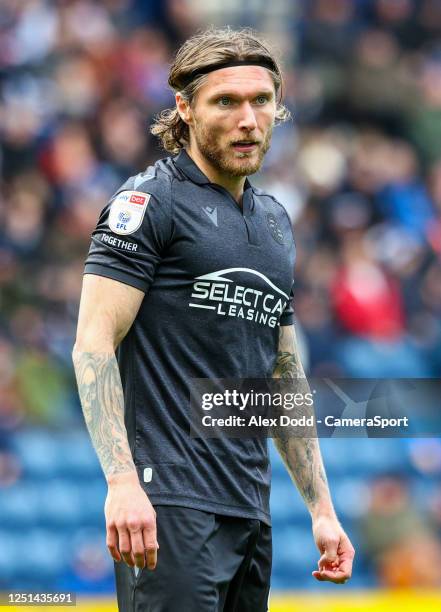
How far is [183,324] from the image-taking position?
2.96 metres

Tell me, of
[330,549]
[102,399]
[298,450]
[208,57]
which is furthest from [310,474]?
[208,57]

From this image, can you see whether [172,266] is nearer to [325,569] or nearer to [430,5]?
[325,569]

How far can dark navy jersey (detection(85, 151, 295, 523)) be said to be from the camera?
288cm

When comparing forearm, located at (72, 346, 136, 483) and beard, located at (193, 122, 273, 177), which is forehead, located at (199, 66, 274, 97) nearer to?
beard, located at (193, 122, 273, 177)

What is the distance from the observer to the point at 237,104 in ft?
10.0

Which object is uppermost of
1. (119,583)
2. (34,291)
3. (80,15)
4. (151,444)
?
(80,15)

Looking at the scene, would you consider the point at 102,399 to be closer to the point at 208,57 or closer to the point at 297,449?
the point at 297,449

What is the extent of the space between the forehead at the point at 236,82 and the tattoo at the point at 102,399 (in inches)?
30.2

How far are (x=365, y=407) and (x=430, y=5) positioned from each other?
620 centimetres

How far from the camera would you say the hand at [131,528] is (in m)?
2.64

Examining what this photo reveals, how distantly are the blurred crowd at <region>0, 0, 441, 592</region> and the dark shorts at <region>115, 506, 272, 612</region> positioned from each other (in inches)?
181

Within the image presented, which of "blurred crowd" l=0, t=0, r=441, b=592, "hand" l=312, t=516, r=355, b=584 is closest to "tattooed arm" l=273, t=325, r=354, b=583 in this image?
"hand" l=312, t=516, r=355, b=584

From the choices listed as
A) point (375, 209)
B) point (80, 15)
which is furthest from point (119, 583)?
point (80, 15)
